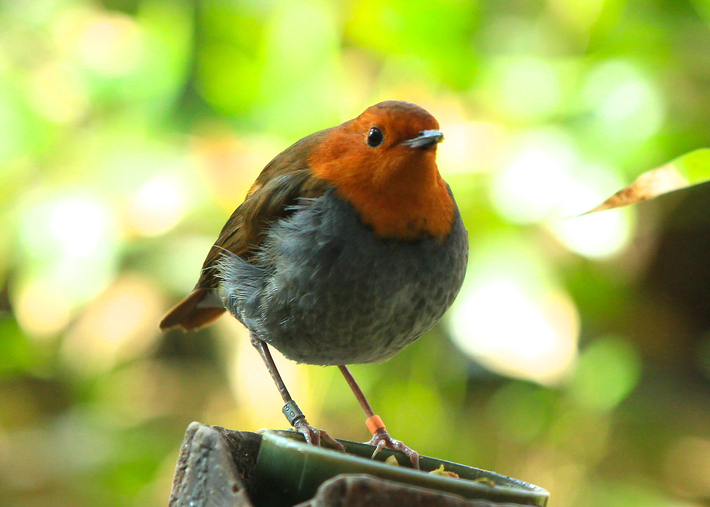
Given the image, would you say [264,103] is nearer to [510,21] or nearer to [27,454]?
[510,21]

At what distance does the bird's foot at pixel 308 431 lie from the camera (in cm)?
198

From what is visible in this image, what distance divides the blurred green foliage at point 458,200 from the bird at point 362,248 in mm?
2028

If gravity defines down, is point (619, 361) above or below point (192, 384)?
above

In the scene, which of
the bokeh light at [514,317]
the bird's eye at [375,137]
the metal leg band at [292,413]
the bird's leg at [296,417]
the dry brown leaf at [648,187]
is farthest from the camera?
the bokeh light at [514,317]

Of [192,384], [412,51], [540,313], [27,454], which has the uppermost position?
[412,51]

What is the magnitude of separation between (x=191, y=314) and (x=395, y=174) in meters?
1.28

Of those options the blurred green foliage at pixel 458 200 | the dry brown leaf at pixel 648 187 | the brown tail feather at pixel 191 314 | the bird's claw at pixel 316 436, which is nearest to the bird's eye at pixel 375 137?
the dry brown leaf at pixel 648 187

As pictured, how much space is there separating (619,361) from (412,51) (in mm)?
2328

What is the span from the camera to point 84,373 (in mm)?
5027

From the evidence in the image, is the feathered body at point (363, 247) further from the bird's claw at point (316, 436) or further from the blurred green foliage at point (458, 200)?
the blurred green foliage at point (458, 200)

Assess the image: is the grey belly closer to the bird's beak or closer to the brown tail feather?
the bird's beak

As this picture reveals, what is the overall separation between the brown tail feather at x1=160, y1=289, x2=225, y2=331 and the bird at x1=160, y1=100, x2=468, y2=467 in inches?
22.2

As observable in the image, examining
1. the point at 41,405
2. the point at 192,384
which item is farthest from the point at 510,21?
the point at 41,405

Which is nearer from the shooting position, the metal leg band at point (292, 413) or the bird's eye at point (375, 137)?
the bird's eye at point (375, 137)
